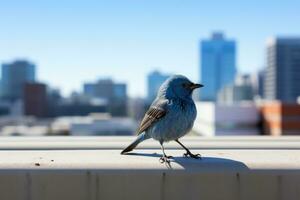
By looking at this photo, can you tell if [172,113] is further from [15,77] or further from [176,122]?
[15,77]

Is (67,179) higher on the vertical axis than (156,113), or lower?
lower

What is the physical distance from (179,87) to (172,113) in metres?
0.18

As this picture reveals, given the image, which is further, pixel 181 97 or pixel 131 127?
pixel 131 127

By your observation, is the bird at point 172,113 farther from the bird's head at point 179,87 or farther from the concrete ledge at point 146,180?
the concrete ledge at point 146,180

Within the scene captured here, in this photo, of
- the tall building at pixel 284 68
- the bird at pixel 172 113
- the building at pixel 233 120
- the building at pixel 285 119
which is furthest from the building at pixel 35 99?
the bird at pixel 172 113

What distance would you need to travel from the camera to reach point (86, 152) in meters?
3.21

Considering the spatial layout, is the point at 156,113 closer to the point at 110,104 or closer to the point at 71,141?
the point at 71,141

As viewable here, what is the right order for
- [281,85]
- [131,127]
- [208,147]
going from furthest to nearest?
[281,85] < [131,127] < [208,147]

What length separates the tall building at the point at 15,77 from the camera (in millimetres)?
121562

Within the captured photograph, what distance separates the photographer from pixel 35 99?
295 feet

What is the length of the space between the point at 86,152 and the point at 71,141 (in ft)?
2.20

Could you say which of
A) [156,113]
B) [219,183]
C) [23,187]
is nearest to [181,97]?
[156,113]

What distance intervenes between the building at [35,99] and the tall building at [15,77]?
29396mm

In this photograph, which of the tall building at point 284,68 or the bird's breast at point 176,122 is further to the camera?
the tall building at point 284,68
